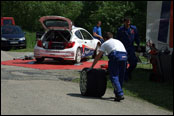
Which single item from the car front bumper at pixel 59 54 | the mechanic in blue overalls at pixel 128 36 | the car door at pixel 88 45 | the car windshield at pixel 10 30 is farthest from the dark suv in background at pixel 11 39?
the mechanic in blue overalls at pixel 128 36

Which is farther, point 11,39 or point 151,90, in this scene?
point 11,39

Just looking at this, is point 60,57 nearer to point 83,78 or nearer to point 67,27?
point 67,27

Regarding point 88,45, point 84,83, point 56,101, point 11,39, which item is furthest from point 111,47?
point 11,39

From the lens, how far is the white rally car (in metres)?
20.0

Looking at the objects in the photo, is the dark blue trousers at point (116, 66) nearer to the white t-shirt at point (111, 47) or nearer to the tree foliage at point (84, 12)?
the white t-shirt at point (111, 47)

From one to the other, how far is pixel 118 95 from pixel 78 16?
95.0 feet

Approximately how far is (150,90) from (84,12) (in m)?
27.0

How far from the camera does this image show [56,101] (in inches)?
419

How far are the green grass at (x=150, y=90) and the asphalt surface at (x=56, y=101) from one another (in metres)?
0.33

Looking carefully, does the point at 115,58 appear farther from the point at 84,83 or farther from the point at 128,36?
the point at 128,36

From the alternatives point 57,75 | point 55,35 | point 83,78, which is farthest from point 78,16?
point 83,78

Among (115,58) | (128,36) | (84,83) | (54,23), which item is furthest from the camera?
(54,23)

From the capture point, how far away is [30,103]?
10312 millimetres

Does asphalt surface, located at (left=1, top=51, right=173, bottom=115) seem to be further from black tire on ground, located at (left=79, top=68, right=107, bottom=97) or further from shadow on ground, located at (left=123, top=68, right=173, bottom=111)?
shadow on ground, located at (left=123, top=68, right=173, bottom=111)
